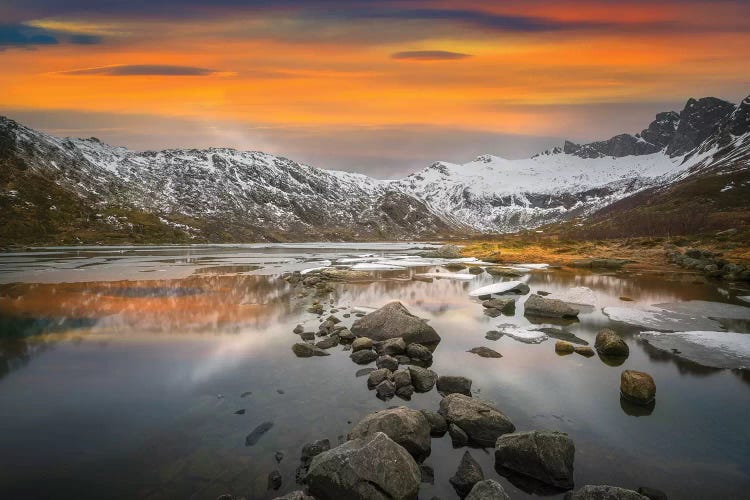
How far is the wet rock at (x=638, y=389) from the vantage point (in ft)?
55.1

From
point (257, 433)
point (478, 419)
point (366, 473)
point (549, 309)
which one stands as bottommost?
point (549, 309)

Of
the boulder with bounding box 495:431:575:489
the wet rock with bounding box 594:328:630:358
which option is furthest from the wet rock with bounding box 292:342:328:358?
the wet rock with bounding box 594:328:630:358

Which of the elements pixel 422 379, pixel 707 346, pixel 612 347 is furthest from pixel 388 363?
pixel 707 346

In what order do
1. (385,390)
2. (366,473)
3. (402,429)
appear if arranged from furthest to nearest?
(385,390)
(402,429)
(366,473)

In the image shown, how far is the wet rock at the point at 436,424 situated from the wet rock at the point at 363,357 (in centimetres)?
725

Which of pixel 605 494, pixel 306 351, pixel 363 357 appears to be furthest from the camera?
pixel 306 351

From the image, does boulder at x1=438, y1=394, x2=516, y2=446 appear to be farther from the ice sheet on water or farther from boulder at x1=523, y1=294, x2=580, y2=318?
boulder at x1=523, y1=294, x2=580, y2=318

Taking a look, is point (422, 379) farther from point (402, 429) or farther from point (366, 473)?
point (366, 473)

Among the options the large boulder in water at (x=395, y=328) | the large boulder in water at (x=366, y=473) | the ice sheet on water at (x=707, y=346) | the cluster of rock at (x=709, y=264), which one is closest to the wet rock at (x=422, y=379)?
the large boulder in water at (x=395, y=328)

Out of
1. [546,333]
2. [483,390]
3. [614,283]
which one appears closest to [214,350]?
[483,390]

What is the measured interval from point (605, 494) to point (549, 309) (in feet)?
81.9

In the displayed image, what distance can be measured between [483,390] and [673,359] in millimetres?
11902

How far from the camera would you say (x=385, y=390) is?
682 inches

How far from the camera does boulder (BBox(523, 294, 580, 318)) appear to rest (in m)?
32.5
